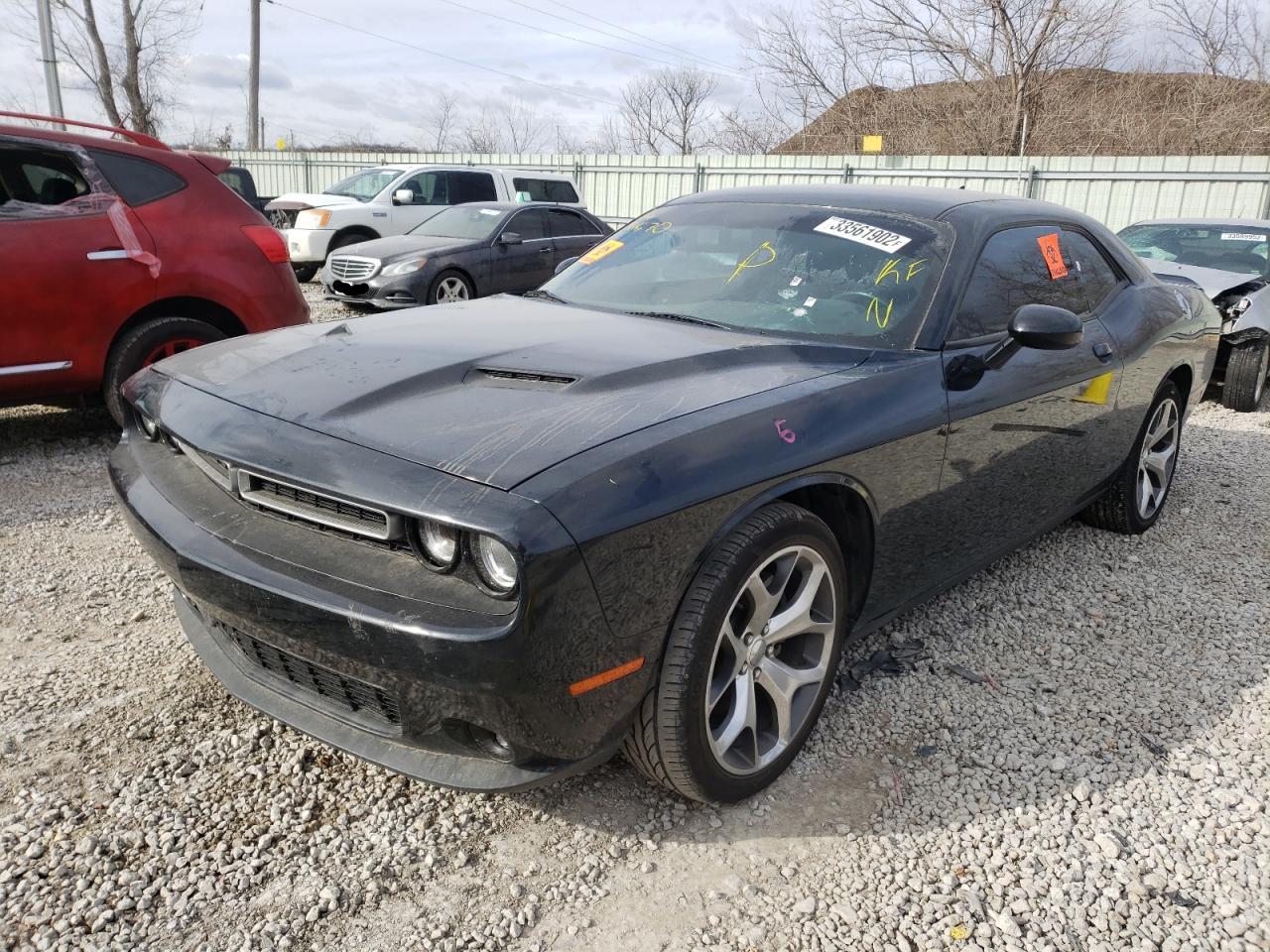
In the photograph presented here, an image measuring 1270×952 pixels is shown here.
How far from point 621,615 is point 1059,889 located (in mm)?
1261

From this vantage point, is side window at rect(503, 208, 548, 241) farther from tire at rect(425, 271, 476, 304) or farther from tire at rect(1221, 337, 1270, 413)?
tire at rect(1221, 337, 1270, 413)

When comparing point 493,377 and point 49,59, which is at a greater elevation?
point 49,59

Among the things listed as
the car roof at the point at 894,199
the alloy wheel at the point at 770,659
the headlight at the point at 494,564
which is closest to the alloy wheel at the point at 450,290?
the car roof at the point at 894,199

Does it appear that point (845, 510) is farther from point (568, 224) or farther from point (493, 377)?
point (568, 224)

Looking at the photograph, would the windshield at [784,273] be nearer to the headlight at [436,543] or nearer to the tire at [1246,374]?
Answer: the headlight at [436,543]

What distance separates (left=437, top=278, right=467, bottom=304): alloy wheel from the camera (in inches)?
384

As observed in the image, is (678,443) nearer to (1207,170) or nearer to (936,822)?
(936,822)

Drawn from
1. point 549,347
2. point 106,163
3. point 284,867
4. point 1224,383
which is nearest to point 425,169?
point 106,163

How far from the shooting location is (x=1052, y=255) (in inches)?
141

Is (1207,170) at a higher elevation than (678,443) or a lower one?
higher

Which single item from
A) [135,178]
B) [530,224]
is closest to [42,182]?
[135,178]

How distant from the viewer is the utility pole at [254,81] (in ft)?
93.0

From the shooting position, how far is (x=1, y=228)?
4.44m

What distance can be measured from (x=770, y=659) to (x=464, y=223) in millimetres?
9218
